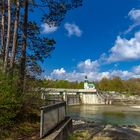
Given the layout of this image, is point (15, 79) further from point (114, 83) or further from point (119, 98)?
point (114, 83)

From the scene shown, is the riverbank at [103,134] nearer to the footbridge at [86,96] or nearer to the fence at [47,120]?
the fence at [47,120]

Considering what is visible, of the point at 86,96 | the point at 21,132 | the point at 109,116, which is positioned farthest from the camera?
the point at 86,96

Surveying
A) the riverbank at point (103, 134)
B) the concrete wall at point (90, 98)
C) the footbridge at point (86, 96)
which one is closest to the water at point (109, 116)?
the riverbank at point (103, 134)

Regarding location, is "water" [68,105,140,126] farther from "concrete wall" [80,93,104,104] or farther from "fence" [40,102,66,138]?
"concrete wall" [80,93,104,104]

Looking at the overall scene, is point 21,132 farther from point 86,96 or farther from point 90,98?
point 86,96

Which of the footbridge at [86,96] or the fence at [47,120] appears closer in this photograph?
the fence at [47,120]

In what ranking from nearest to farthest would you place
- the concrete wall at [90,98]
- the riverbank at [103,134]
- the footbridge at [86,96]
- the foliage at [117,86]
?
the riverbank at [103,134]
the footbridge at [86,96]
the concrete wall at [90,98]
the foliage at [117,86]

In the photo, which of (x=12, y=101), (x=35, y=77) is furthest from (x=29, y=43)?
(x=12, y=101)

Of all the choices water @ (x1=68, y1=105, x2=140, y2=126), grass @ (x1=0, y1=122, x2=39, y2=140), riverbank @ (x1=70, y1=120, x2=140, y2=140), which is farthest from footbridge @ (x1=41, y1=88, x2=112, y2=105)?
grass @ (x1=0, y1=122, x2=39, y2=140)

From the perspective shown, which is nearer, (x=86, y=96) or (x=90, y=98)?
(x=90, y=98)

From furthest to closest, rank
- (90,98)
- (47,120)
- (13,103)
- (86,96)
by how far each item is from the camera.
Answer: (86,96), (90,98), (47,120), (13,103)

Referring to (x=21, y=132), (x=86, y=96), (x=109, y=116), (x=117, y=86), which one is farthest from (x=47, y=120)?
(x=117, y=86)

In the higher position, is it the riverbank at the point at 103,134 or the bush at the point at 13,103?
the bush at the point at 13,103

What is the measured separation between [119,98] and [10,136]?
124400mm
